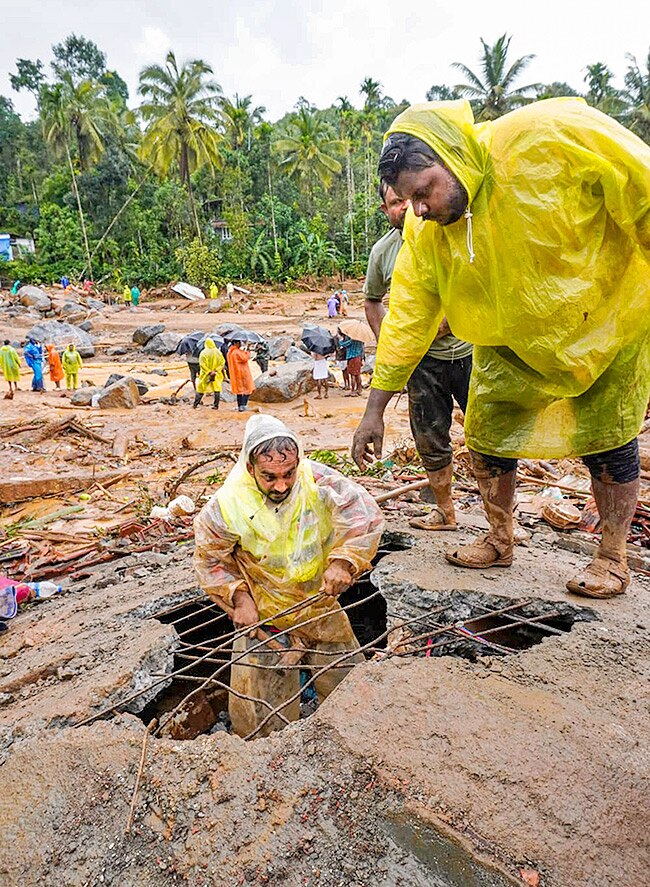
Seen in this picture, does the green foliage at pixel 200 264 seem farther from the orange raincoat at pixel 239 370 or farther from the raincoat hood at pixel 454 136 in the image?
the raincoat hood at pixel 454 136

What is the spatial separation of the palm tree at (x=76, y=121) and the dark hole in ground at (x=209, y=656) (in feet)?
101

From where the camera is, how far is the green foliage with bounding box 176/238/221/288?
91.1 feet

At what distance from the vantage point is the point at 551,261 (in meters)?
1.81

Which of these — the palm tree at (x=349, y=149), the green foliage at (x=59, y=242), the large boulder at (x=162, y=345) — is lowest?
the large boulder at (x=162, y=345)

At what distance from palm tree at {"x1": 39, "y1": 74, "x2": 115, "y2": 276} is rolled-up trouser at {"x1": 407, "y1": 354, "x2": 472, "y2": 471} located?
101 ft

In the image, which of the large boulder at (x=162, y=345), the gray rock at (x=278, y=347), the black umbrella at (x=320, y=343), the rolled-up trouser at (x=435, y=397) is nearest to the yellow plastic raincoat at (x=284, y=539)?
the rolled-up trouser at (x=435, y=397)

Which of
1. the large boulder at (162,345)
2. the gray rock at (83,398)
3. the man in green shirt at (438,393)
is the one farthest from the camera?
the large boulder at (162,345)

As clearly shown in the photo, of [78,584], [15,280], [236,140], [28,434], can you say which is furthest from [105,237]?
[78,584]

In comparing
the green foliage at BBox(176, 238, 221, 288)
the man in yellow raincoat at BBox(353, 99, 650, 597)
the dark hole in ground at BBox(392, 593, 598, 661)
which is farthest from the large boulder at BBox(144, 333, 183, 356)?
the dark hole in ground at BBox(392, 593, 598, 661)

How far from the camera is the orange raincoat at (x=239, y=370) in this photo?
32.9 ft

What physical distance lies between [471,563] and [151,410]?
907cm

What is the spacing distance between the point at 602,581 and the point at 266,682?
1.39 meters

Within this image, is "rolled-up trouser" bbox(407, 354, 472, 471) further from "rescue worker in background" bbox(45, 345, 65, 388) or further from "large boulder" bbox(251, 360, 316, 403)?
"rescue worker in background" bbox(45, 345, 65, 388)

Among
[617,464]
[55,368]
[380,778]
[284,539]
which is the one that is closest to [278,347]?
[55,368]
